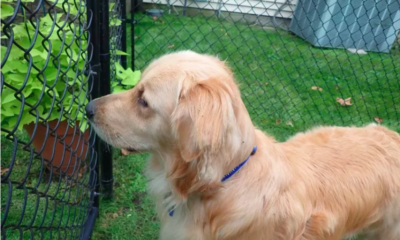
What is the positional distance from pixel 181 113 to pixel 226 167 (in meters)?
0.36

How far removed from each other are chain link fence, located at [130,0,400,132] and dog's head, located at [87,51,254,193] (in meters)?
2.62

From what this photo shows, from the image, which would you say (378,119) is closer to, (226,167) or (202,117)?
(226,167)

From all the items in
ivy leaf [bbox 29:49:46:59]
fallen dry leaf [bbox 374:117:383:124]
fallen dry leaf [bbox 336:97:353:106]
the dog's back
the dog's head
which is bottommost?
fallen dry leaf [bbox 374:117:383:124]

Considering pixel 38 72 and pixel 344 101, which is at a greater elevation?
pixel 38 72

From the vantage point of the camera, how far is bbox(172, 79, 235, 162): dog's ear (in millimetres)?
1447

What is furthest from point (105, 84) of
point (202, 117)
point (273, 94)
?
point (273, 94)

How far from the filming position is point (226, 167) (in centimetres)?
163

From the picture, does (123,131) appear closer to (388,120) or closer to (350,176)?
(350,176)

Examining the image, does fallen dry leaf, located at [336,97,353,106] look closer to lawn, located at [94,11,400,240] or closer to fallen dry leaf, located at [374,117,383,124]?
lawn, located at [94,11,400,240]

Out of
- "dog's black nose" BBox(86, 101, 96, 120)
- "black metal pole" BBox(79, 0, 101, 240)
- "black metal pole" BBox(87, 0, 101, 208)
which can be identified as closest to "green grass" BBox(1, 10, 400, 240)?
"black metal pole" BBox(79, 0, 101, 240)

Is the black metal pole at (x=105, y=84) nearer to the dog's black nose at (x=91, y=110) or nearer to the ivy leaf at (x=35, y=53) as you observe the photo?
the ivy leaf at (x=35, y=53)

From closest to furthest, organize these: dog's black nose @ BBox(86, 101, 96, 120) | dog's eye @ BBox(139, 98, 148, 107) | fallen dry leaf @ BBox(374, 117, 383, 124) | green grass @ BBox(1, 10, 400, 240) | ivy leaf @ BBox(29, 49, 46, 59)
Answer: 1. dog's eye @ BBox(139, 98, 148, 107)
2. dog's black nose @ BBox(86, 101, 96, 120)
3. ivy leaf @ BBox(29, 49, 46, 59)
4. green grass @ BBox(1, 10, 400, 240)
5. fallen dry leaf @ BBox(374, 117, 383, 124)

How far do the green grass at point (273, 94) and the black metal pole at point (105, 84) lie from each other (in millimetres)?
223

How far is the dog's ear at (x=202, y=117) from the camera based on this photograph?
1447 mm
